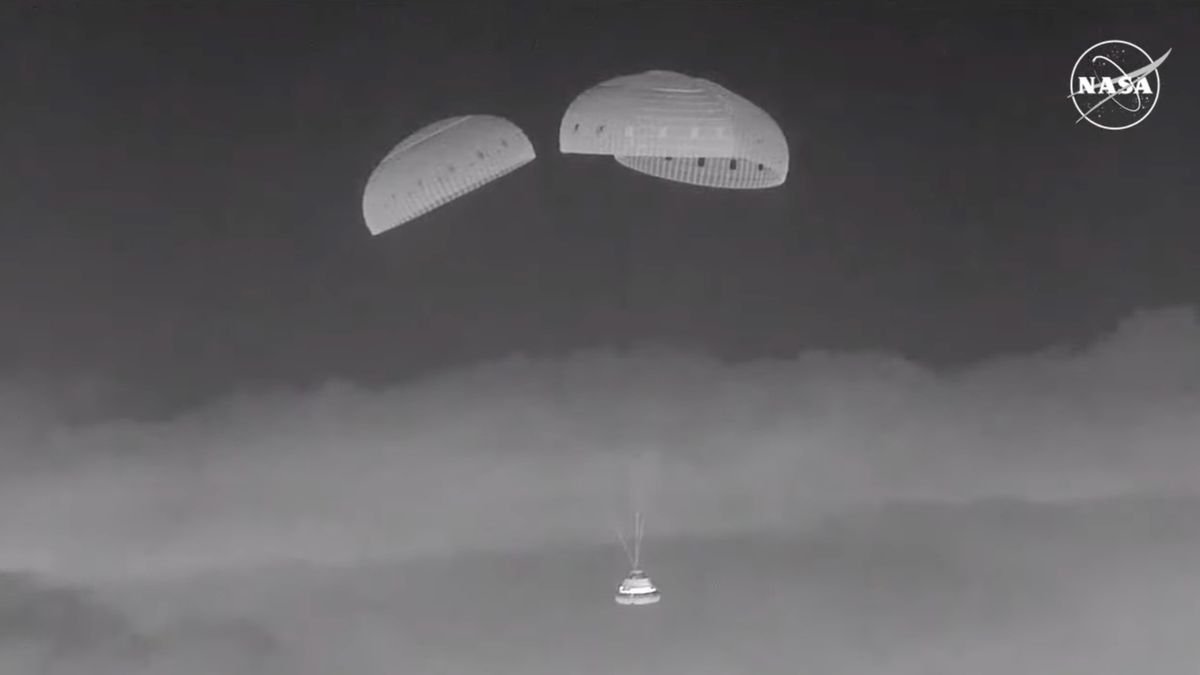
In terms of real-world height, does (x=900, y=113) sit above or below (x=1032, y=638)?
above

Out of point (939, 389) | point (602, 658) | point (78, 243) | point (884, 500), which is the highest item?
point (78, 243)

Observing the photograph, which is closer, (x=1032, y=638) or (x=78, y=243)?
(x=78, y=243)

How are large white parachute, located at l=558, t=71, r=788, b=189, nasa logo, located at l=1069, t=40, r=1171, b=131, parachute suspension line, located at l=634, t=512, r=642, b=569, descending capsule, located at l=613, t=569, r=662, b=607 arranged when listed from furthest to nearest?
nasa logo, located at l=1069, t=40, r=1171, b=131 < parachute suspension line, located at l=634, t=512, r=642, b=569 < descending capsule, located at l=613, t=569, r=662, b=607 < large white parachute, located at l=558, t=71, r=788, b=189

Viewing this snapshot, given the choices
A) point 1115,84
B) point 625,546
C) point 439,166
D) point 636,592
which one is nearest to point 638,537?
point 625,546

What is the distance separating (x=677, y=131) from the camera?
3740 millimetres

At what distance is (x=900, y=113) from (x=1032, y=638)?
1795 millimetres

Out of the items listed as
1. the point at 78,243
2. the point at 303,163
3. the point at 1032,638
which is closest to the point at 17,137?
the point at 78,243

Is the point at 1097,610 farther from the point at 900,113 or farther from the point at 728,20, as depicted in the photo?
the point at 728,20

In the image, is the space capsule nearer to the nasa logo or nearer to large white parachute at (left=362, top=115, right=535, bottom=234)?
large white parachute at (left=362, top=115, right=535, bottom=234)

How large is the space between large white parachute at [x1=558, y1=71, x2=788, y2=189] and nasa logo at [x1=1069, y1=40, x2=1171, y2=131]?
1.33m

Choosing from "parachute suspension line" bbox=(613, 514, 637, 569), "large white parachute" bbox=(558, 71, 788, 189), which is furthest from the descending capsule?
"large white parachute" bbox=(558, 71, 788, 189)

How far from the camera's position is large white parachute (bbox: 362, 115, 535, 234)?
390cm

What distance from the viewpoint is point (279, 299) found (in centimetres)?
445

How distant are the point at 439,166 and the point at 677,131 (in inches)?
26.8
